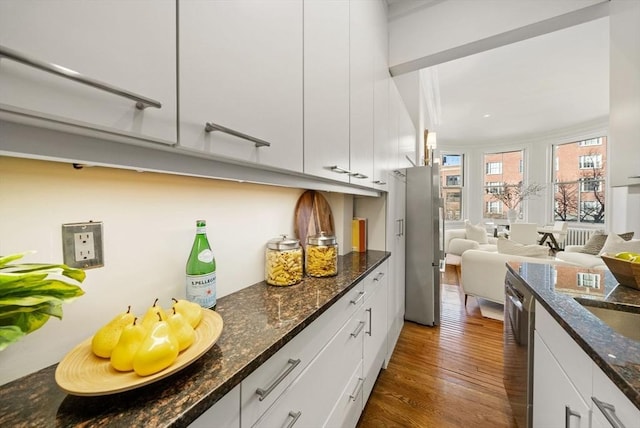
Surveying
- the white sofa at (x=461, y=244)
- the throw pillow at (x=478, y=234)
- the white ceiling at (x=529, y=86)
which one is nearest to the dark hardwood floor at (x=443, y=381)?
the white sofa at (x=461, y=244)

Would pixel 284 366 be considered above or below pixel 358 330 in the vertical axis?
above

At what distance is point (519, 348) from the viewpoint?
4.32 feet

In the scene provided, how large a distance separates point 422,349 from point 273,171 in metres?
2.13

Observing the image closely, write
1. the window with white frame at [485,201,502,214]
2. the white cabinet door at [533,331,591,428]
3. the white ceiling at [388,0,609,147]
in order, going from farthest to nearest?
the window with white frame at [485,201,502,214]
the white ceiling at [388,0,609,147]
the white cabinet door at [533,331,591,428]

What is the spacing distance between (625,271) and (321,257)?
131 centimetres

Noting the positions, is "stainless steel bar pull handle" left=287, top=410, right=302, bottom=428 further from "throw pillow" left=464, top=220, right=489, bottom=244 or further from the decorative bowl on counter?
"throw pillow" left=464, top=220, right=489, bottom=244

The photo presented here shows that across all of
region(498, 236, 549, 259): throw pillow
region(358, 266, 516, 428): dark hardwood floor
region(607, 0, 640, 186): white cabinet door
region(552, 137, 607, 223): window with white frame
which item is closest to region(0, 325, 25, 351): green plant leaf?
region(358, 266, 516, 428): dark hardwood floor

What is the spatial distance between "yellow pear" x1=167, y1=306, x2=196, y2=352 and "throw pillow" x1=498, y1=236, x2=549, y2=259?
328cm

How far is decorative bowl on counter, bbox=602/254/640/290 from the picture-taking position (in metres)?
1.02

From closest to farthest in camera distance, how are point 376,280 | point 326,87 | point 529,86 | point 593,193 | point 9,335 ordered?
1. point 9,335
2. point 326,87
3. point 376,280
4. point 529,86
5. point 593,193

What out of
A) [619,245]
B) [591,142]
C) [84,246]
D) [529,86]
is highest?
[529,86]

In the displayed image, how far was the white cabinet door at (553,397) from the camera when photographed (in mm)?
740

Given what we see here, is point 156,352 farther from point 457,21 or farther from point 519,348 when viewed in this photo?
point 457,21

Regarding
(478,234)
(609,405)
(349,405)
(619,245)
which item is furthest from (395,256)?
(478,234)
